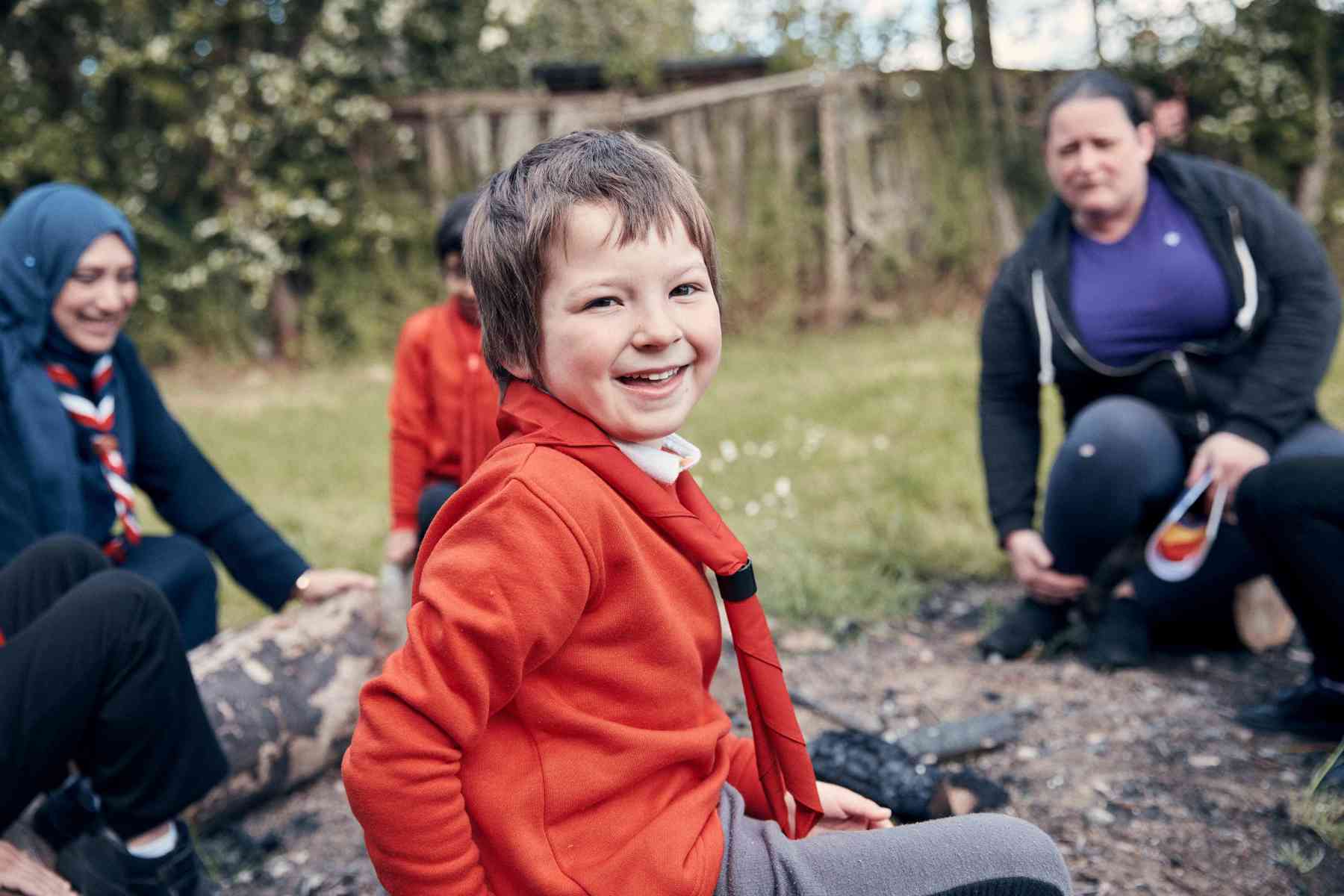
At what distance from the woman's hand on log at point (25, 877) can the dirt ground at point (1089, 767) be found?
507 mm

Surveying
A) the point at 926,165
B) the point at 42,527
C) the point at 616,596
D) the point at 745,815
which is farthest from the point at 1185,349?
the point at 926,165

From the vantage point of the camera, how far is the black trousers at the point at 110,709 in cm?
191

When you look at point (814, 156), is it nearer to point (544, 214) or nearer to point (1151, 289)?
point (1151, 289)

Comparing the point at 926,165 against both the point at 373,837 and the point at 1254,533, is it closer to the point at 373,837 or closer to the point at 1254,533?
the point at 1254,533

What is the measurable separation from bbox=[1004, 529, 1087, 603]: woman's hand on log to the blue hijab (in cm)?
246

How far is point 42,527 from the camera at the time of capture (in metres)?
2.70

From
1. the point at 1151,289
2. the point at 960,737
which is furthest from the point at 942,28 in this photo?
the point at 960,737

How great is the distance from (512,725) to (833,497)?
3342 millimetres

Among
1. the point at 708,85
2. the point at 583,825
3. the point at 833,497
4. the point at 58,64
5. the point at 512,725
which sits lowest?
the point at 833,497

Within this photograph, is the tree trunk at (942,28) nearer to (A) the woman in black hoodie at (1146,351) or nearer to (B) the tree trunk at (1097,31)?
(B) the tree trunk at (1097,31)

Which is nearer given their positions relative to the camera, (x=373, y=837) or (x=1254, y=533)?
(x=373, y=837)

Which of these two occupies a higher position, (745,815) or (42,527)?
(42,527)

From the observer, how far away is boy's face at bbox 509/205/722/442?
4.52 ft

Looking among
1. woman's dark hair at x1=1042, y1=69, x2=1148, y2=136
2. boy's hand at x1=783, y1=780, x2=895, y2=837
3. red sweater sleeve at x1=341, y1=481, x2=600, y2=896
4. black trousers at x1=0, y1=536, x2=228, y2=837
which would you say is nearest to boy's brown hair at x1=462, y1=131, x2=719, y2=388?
red sweater sleeve at x1=341, y1=481, x2=600, y2=896
